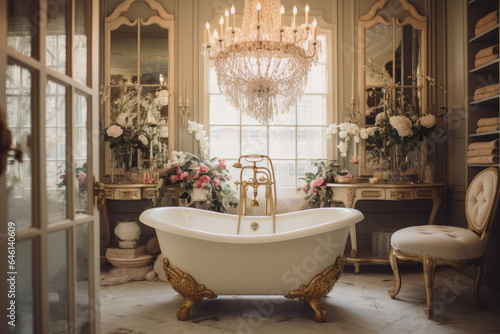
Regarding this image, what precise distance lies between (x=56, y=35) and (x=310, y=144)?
3163 millimetres

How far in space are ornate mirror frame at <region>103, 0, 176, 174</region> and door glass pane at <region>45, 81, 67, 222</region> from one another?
2.84 m

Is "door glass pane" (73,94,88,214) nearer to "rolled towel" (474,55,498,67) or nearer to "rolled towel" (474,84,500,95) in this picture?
"rolled towel" (474,84,500,95)

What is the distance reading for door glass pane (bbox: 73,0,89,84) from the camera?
1.39m

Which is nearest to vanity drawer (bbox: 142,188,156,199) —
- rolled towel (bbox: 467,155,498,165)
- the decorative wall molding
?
the decorative wall molding

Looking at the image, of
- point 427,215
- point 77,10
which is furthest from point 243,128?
point 77,10

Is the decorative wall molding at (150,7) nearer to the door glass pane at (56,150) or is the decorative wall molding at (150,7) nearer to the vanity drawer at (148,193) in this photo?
the vanity drawer at (148,193)

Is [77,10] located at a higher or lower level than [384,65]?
lower

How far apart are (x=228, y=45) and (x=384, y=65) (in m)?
1.96

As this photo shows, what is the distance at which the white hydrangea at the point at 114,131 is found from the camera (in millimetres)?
3738

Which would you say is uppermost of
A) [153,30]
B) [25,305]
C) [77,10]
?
[153,30]

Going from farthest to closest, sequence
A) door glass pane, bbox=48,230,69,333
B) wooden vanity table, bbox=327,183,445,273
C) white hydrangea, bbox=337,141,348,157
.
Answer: white hydrangea, bbox=337,141,348,157 → wooden vanity table, bbox=327,183,445,273 → door glass pane, bbox=48,230,69,333

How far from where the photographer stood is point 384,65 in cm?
419

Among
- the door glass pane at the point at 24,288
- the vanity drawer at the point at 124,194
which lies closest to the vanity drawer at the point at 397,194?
the vanity drawer at the point at 124,194

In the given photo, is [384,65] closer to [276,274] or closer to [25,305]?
[276,274]
